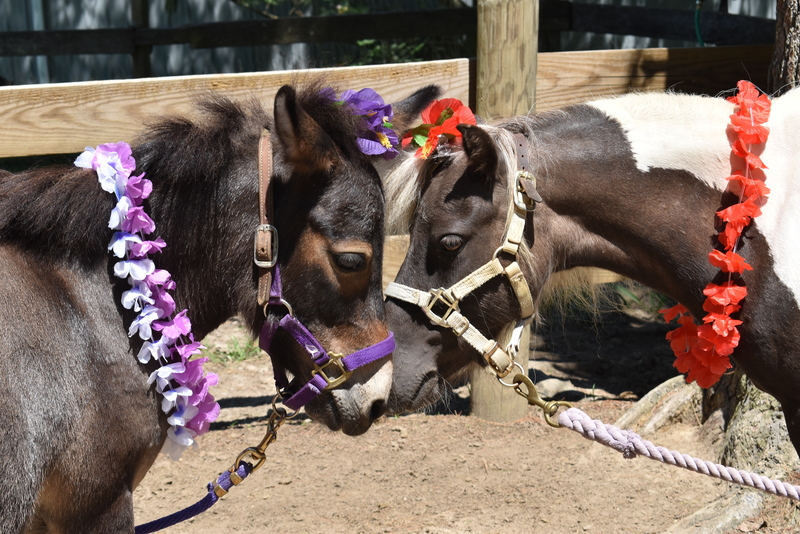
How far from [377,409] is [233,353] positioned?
3.96 meters

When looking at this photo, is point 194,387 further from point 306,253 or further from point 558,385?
point 558,385

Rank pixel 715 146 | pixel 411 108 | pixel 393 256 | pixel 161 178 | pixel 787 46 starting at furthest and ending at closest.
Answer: pixel 393 256
pixel 787 46
pixel 411 108
pixel 715 146
pixel 161 178

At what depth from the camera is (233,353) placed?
6141 mm

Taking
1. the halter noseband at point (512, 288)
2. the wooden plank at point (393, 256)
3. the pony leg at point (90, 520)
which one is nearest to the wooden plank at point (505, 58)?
the wooden plank at point (393, 256)

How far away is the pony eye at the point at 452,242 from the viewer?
8.35ft

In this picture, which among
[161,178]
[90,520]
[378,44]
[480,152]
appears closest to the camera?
[90,520]

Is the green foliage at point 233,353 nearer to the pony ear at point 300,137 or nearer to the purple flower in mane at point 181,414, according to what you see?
the purple flower in mane at point 181,414

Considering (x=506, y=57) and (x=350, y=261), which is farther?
(x=506, y=57)

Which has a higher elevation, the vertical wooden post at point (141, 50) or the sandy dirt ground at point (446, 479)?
the vertical wooden post at point (141, 50)

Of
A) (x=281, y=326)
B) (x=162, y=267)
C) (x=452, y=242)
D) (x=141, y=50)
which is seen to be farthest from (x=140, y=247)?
(x=141, y=50)

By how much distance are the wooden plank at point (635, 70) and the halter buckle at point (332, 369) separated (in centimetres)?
245

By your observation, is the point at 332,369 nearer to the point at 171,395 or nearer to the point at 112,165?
the point at 171,395

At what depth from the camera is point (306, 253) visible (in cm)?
224

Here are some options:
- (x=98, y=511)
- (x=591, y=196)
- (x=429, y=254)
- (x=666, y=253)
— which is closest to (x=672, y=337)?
(x=666, y=253)
